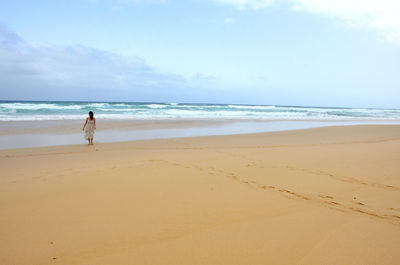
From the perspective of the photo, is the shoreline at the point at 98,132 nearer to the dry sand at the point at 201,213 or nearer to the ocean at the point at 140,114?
the dry sand at the point at 201,213

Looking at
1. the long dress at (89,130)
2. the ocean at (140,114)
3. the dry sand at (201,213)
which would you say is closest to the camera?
the dry sand at (201,213)

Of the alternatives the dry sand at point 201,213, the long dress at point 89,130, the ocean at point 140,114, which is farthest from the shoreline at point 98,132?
the ocean at point 140,114

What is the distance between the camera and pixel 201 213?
130 inches

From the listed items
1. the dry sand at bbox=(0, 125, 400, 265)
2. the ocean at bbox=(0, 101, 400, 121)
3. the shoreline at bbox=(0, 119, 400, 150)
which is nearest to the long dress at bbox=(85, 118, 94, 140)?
the shoreline at bbox=(0, 119, 400, 150)

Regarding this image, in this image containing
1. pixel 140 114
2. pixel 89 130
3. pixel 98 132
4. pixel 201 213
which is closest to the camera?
pixel 201 213

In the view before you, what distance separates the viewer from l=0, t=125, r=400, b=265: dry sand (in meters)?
2.41

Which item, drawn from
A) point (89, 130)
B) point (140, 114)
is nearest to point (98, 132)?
point (89, 130)

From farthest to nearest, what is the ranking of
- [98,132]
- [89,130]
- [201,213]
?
1. [98,132]
2. [89,130]
3. [201,213]

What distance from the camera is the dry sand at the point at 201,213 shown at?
2408 millimetres

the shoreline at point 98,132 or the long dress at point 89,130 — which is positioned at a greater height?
the long dress at point 89,130

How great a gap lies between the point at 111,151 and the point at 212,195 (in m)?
5.19

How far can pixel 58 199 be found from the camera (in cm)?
374

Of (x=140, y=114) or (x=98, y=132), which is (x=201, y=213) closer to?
(x=98, y=132)

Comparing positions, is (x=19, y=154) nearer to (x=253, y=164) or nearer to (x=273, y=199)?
(x=253, y=164)
